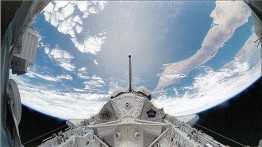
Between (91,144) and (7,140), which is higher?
(7,140)

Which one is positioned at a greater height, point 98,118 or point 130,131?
point 98,118

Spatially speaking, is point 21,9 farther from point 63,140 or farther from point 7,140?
point 63,140

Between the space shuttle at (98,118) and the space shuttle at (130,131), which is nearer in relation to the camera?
the space shuttle at (98,118)

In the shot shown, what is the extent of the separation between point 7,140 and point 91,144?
870cm

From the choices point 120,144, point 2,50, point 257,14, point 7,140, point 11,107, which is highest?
point 257,14

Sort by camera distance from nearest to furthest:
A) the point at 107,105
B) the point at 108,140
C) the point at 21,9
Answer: the point at 21,9 → the point at 108,140 → the point at 107,105

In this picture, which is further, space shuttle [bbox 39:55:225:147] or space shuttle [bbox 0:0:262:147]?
space shuttle [bbox 39:55:225:147]

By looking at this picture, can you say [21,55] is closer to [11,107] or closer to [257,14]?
[11,107]

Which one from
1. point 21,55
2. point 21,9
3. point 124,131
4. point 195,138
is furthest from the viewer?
point 124,131

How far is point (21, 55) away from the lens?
5.48 m

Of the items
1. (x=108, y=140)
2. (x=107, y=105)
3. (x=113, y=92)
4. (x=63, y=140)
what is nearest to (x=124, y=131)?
(x=108, y=140)

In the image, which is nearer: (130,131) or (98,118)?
(130,131)

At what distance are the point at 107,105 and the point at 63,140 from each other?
5922 millimetres

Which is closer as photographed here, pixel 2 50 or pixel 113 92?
pixel 2 50
